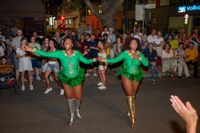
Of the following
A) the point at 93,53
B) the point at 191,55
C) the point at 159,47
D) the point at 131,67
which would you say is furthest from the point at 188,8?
the point at 131,67

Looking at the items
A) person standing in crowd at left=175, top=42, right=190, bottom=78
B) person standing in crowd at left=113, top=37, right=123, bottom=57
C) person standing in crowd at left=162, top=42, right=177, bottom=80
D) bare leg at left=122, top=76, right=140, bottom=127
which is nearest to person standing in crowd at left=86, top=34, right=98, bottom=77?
person standing in crowd at left=113, top=37, right=123, bottom=57

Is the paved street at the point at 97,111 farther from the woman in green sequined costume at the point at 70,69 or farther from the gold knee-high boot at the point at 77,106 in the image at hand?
the woman in green sequined costume at the point at 70,69

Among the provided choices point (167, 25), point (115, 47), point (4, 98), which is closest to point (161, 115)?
point (4, 98)

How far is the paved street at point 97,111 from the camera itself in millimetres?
6277

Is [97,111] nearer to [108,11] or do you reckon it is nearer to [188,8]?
[108,11]

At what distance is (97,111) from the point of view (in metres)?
7.42

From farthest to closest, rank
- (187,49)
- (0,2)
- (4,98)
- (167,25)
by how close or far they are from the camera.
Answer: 1. (167,25)
2. (0,2)
3. (187,49)
4. (4,98)

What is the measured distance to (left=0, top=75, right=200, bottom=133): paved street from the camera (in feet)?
20.6

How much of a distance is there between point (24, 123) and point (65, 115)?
3.64 ft

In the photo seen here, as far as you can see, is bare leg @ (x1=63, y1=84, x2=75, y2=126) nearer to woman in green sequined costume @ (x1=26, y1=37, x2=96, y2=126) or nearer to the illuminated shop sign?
woman in green sequined costume @ (x1=26, y1=37, x2=96, y2=126)

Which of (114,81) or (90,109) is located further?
(114,81)

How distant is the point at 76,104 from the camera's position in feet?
22.0

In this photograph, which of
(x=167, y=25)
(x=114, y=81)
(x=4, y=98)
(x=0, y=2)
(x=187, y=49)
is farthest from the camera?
(x=167, y=25)

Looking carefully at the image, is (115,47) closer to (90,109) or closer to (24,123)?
(90,109)
